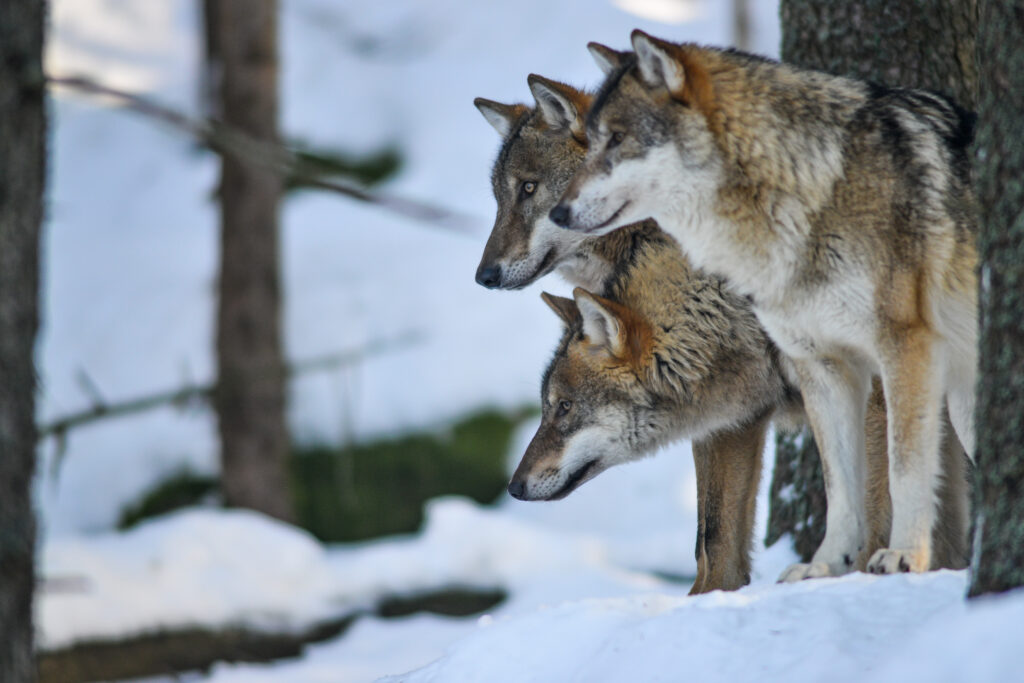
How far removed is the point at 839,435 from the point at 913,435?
0.41 meters

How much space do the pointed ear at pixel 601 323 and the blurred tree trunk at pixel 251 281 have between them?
5790 millimetres

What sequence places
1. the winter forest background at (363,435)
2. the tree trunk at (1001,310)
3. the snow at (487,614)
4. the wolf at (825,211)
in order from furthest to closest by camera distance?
the wolf at (825,211), the winter forest background at (363,435), the snow at (487,614), the tree trunk at (1001,310)

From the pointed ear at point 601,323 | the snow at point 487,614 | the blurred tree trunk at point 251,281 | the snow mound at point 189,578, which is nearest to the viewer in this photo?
the snow at point 487,614

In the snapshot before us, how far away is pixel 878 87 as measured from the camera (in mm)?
4191

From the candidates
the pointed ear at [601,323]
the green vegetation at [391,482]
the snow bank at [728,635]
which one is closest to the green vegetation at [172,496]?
the green vegetation at [391,482]

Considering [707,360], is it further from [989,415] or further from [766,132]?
[989,415]

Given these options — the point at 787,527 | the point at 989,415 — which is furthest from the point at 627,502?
the point at 989,415

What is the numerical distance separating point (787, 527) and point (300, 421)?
7.00 metres

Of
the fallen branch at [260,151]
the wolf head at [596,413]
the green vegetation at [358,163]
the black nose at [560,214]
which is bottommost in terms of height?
the wolf head at [596,413]

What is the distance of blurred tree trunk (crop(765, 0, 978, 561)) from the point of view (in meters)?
5.15

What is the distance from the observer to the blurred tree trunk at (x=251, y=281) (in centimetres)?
1017

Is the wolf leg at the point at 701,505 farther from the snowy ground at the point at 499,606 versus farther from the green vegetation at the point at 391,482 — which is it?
the green vegetation at the point at 391,482

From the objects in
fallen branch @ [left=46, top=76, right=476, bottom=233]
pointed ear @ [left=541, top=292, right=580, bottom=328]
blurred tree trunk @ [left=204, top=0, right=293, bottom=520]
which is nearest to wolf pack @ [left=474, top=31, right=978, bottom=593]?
pointed ear @ [left=541, top=292, right=580, bottom=328]

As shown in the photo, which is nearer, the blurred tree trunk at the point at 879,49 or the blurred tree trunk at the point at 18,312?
the blurred tree trunk at the point at 18,312
